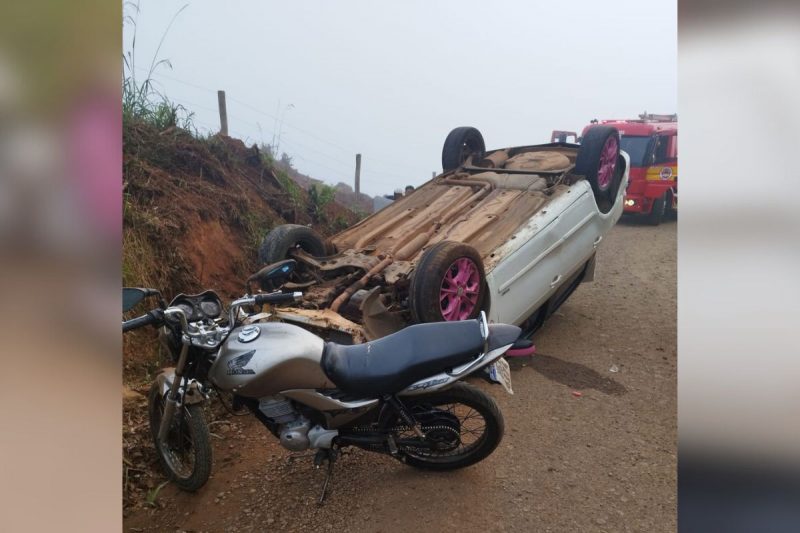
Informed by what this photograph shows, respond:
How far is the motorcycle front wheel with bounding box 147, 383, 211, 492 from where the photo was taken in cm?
268

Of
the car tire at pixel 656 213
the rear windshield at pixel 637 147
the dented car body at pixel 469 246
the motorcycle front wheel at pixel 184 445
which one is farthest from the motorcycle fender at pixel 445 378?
the rear windshield at pixel 637 147

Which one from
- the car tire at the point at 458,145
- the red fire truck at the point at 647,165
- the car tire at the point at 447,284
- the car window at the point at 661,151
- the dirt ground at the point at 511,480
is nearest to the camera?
the dirt ground at the point at 511,480

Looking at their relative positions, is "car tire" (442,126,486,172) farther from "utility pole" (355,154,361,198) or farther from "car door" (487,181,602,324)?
"utility pole" (355,154,361,198)

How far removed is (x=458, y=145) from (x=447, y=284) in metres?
2.46

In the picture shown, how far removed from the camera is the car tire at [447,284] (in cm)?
361

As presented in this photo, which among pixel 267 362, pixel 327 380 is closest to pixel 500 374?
pixel 327 380

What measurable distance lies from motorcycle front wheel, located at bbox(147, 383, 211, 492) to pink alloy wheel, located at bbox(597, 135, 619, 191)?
3818mm

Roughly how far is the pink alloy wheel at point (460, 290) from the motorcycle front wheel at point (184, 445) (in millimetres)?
1678

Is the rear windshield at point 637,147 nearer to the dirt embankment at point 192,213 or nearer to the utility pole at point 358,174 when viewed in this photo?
the utility pole at point 358,174

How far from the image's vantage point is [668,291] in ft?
20.4

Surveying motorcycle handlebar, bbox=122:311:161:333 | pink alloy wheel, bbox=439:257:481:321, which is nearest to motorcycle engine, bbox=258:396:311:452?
motorcycle handlebar, bbox=122:311:161:333
